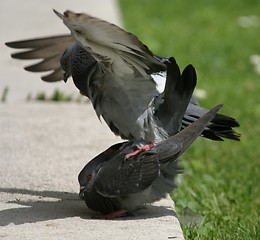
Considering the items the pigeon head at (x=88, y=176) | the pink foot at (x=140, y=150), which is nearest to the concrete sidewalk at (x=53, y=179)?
the pigeon head at (x=88, y=176)

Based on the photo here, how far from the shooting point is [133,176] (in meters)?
4.24

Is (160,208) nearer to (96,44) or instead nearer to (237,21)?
(96,44)

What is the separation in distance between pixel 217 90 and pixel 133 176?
4.02m

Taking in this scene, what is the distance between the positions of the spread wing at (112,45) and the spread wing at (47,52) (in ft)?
4.35

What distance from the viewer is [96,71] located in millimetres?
4484

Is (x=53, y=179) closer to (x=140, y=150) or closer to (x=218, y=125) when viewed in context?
(x=140, y=150)

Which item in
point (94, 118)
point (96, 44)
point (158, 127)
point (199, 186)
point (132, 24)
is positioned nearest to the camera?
point (96, 44)

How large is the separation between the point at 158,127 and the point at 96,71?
0.43 meters

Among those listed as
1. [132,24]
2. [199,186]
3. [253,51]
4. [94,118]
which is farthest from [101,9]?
[199,186]

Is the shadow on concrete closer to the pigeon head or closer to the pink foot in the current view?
the pigeon head

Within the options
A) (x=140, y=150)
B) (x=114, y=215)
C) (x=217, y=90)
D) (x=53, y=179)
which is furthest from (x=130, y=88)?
(x=217, y=90)

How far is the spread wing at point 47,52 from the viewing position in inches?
222

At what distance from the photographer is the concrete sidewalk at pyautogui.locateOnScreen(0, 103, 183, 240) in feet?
13.2

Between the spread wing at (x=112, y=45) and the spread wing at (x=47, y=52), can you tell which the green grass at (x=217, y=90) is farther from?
the spread wing at (x=47, y=52)
